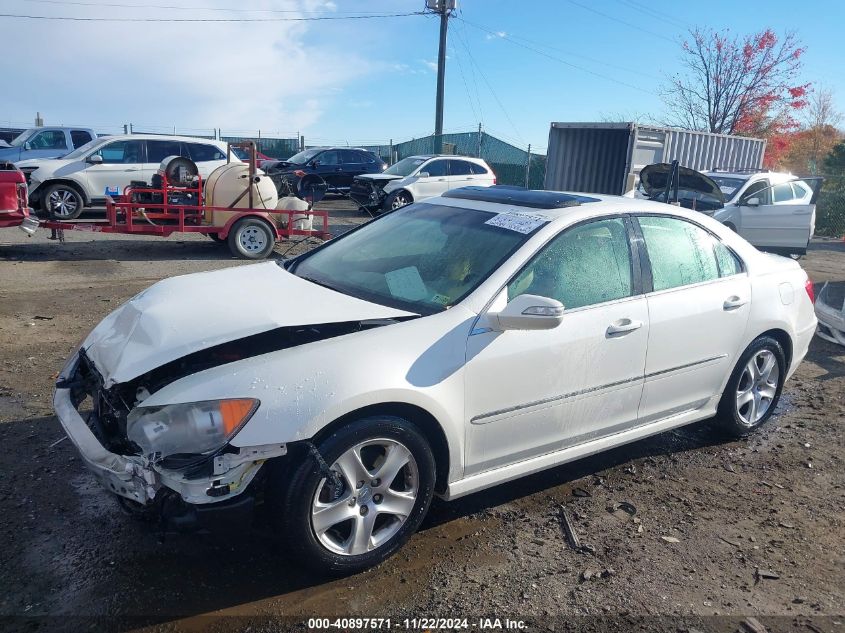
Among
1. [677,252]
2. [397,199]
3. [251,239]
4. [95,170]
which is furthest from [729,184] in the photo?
[95,170]

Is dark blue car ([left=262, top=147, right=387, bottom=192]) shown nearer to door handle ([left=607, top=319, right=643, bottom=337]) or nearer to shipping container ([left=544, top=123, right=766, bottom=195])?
shipping container ([left=544, top=123, right=766, bottom=195])

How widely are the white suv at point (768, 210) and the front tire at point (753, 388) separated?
311 inches

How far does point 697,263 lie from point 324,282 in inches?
89.4

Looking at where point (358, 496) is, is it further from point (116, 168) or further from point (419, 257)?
point (116, 168)

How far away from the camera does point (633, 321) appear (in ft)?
11.7

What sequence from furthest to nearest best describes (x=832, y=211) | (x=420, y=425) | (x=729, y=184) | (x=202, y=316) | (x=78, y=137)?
(x=832, y=211), (x=78, y=137), (x=729, y=184), (x=202, y=316), (x=420, y=425)

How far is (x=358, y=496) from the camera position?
112 inches

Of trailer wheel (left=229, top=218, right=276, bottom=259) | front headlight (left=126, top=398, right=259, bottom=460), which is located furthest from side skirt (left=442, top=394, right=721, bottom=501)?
trailer wheel (left=229, top=218, right=276, bottom=259)

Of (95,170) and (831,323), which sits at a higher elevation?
(95,170)

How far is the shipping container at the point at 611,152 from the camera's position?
532 inches

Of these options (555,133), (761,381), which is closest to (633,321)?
(761,381)

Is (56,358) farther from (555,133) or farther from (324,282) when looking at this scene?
(555,133)

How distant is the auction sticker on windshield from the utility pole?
23862 mm

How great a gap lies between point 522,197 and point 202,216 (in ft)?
25.3
